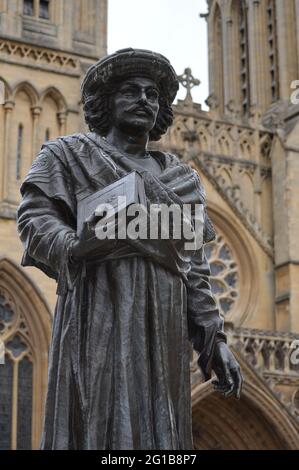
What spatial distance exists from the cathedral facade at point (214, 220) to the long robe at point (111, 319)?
13903 millimetres

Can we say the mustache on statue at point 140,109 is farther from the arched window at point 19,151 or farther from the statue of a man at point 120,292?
the arched window at point 19,151

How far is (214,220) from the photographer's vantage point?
2272cm

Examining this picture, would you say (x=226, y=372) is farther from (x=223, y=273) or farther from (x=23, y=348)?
(x=223, y=273)

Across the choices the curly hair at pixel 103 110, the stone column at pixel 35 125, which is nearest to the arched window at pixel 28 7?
the stone column at pixel 35 125

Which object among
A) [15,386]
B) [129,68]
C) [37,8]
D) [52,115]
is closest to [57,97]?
[52,115]

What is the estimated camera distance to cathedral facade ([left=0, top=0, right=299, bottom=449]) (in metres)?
18.9

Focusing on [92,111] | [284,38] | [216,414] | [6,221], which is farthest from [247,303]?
[92,111]

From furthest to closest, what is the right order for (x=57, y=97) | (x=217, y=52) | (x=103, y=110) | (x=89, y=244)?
(x=217, y=52) → (x=57, y=97) → (x=103, y=110) → (x=89, y=244)

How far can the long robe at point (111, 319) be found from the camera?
3260 mm

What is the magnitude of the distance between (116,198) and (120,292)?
0.29m

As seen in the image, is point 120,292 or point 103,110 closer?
point 120,292

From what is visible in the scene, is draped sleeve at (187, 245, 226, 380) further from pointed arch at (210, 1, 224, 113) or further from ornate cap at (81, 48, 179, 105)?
pointed arch at (210, 1, 224, 113)
